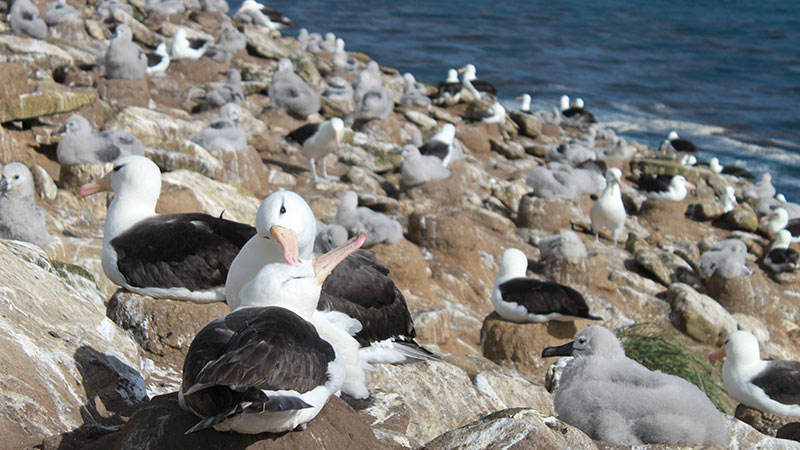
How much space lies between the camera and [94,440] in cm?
339

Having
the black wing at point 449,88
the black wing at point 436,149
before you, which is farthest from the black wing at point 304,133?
the black wing at point 449,88

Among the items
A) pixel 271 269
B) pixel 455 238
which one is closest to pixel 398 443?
pixel 271 269

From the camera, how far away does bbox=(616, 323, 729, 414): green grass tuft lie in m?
7.03

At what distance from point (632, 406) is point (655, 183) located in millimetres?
13276

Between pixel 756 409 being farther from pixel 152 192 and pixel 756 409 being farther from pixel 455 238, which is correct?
pixel 152 192

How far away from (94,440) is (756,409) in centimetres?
574

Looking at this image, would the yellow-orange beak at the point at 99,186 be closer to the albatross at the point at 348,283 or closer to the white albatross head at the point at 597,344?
the albatross at the point at 348,283

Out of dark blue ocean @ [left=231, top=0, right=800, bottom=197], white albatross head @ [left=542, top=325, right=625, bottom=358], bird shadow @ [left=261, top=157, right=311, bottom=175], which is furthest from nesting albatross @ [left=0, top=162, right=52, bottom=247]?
dark blue ocean @ [left=231, top=0, right=800, bottom=197]

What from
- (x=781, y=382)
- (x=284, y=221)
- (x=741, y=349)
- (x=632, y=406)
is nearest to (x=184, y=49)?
(x=741, y=349)

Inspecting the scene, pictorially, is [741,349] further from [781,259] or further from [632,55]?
[632,55]

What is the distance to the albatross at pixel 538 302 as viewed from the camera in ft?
25.1

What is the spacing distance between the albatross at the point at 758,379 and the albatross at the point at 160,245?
15.1ft

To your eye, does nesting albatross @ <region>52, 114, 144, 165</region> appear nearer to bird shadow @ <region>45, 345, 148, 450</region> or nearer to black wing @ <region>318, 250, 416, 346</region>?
black wing @ <region>318, 250, 416, 346</region>

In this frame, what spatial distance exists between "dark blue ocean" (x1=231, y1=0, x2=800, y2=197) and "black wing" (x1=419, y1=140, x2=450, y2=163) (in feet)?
46.5
